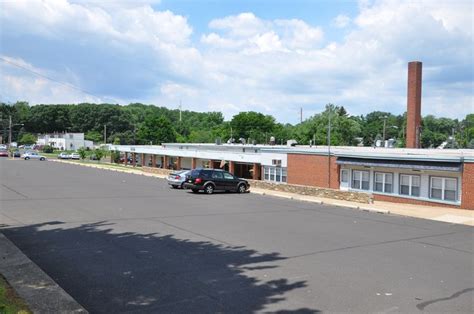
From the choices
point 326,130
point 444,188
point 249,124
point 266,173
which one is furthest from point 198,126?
point 444,188

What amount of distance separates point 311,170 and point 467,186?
12.1m

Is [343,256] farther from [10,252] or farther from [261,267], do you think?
[10,252]

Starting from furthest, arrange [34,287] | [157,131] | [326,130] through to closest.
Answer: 1. [157,131]
2. [326,130]
3. [34,287]

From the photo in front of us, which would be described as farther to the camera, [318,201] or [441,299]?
[318,201]

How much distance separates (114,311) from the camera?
679 centimetres

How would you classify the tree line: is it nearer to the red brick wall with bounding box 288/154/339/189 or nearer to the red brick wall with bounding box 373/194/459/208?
the red brick wall with bounding box 288/154/339/189

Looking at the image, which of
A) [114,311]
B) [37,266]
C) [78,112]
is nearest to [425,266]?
[114,311]

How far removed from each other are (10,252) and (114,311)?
4563mm

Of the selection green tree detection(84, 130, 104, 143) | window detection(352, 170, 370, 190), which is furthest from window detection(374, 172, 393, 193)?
green tree detection(84, 130, 104, 143)

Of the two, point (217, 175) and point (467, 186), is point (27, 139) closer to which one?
point (217, 175)

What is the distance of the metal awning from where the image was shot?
2368cm

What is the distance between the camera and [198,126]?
15975cm

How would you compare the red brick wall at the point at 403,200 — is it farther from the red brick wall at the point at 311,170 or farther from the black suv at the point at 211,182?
the black suv at the point at 211,182

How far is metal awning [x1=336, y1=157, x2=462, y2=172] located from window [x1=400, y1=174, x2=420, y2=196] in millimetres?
976
